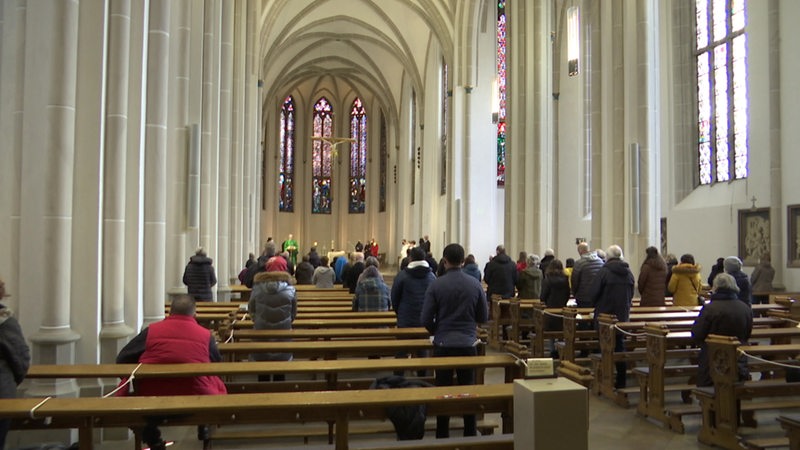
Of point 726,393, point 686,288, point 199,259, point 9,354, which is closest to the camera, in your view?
point 9,354

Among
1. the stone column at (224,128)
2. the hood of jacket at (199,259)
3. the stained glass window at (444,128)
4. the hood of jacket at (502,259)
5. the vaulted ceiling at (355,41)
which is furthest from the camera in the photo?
the stained glass window at (444,128)

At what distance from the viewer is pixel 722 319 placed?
19.0ft

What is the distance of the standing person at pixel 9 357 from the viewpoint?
3.77 metres

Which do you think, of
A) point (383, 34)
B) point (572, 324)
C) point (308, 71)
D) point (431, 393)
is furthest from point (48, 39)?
point (308, 71)

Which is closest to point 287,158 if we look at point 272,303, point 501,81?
point 501,81

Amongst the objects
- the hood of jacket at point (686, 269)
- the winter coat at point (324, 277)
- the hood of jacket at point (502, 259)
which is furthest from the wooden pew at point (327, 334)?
the winter coat at point (324, 277)

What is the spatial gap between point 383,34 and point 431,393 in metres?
29.2

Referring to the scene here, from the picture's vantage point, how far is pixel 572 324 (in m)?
7.86

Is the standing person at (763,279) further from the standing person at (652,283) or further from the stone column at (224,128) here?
the stone column at (224,128)

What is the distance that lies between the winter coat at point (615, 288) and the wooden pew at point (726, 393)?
1.97 metres

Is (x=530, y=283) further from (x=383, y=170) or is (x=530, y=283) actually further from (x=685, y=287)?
(x=383, y=170)

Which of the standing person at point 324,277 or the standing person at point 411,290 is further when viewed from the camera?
the standing person at point 324,277

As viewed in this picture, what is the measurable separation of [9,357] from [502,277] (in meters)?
8.64

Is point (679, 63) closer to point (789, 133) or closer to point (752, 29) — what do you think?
point (752, 29)
